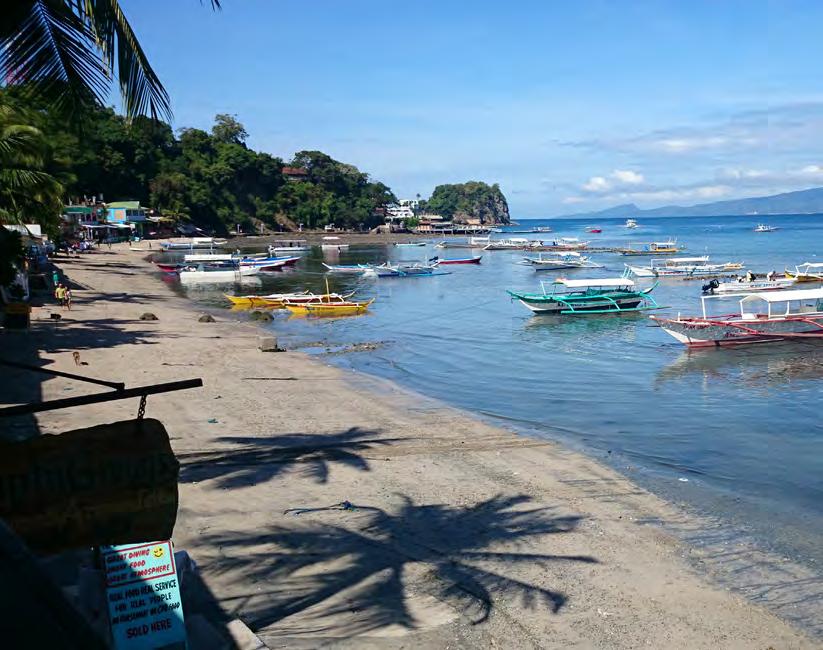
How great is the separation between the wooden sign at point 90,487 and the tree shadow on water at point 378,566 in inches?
126

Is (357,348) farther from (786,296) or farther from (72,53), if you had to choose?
(72,53)

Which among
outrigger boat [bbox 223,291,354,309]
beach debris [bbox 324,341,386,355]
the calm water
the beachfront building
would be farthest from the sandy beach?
the beachfront building

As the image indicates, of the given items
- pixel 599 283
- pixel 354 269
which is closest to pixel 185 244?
pixel 354 269

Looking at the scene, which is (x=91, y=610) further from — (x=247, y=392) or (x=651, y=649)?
(x=247, y=392)

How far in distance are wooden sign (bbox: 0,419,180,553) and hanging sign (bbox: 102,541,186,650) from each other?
1.56 feet

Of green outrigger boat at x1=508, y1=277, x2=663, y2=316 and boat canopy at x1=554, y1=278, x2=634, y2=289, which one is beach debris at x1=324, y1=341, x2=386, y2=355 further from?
boat canopy at x1=554, y1=278, x2=634, y2=289

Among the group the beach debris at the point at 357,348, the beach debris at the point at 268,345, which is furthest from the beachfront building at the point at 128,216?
the beach debris at the point at 268,345

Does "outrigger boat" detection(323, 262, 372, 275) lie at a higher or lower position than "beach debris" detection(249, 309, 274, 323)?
higher

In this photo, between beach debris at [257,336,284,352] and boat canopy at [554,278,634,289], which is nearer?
beach debris at [257,336,284,352]

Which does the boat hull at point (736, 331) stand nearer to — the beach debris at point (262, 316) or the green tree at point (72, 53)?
the beach debris at point (262, 316)

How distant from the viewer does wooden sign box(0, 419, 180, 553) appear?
477 centimetres

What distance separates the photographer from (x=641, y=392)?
23219mm

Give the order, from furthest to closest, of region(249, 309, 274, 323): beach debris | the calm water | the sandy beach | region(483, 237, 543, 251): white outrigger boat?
region(483, 237, 543, 251): white outrigger boat, region(249, 309, 274, 323): beach debris, the calm water, the sandy beach

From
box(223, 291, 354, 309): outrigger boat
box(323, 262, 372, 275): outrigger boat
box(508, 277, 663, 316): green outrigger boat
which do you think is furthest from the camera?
box(323, 262, 372, 275): outrigger boat
